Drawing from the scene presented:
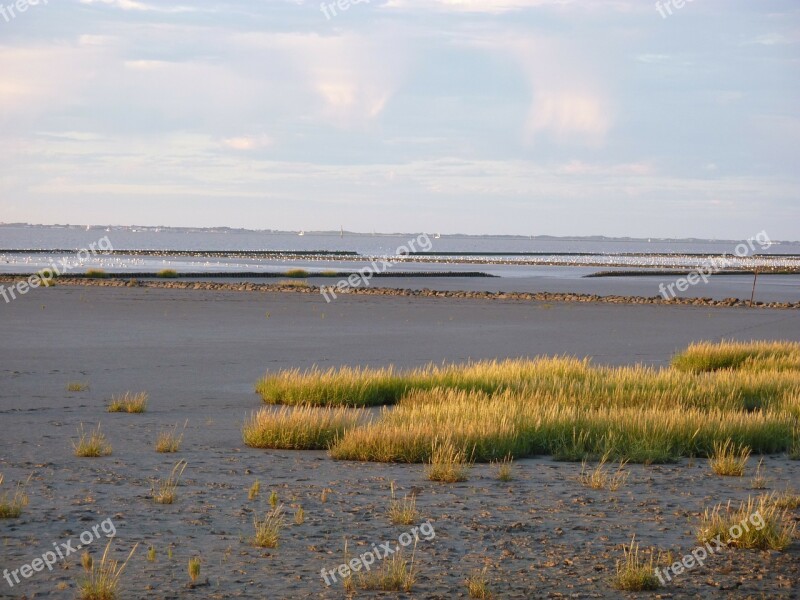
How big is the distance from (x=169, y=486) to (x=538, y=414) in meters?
5.06

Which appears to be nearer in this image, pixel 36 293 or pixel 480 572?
pixel 480 572

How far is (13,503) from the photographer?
8.62 m

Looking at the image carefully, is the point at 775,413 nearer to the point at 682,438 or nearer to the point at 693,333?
the point at 682,438

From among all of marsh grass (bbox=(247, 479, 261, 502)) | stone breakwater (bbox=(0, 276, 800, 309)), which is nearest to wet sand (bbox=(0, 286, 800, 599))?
marsh grass (bbox=(247, 479, 261, 502))

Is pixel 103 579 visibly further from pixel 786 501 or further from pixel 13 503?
pixel 786 501

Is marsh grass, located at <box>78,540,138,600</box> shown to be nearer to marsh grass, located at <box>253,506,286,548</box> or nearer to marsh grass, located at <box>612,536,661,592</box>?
marsh grass, located at <box>253,506,286,548</box>

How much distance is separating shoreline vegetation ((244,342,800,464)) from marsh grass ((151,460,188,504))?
184 cm

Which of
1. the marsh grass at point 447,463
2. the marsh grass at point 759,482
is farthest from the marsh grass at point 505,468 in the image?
the marsh grass at point 759,482

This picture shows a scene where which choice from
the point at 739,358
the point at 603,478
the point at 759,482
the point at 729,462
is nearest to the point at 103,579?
the point at 603,478

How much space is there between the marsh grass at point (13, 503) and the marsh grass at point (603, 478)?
4998 millimetres

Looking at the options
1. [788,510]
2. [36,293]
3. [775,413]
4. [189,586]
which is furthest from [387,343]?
[36,293]

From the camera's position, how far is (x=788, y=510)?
901 centimetres

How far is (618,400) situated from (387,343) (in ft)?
41.9

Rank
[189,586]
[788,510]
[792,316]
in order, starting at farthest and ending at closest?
[792,316] < [788,510] < [189,586]
